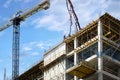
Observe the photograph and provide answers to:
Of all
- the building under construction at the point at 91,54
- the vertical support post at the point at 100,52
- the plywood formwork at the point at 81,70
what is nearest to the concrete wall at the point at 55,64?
the building under construction at the point at 91,54

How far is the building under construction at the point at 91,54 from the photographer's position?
101 m

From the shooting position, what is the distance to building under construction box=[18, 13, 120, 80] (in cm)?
10069

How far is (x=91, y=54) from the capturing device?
10406 centimetres

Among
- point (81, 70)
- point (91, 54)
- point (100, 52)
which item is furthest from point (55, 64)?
point (100, 52)

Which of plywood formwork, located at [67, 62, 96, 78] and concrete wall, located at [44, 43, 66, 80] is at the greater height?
concrete wall, located at [44, 43, 66, 80]

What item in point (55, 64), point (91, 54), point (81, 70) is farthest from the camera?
point (55, 64)

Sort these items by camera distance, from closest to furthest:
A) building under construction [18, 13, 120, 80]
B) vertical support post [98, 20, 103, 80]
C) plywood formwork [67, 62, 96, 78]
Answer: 1. plywood formwork [67, 62, 96, 78]
2. vertical support post [98, 20, 103, 80]
3. building under construction [18, 13, 120, 80]

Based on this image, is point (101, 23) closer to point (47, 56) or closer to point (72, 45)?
point (72, 45)

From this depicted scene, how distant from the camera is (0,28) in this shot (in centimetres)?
16588

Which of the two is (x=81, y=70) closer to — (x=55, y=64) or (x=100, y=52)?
(x=100, y=52)

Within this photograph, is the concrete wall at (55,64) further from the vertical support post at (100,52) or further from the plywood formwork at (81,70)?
the vertical support post at (100,52)

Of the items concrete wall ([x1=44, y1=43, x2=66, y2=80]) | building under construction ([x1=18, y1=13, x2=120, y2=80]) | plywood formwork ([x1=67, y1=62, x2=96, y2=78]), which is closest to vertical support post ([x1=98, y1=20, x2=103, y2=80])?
building under construction ([x1=18, y1=13, x2=120, y2=80])

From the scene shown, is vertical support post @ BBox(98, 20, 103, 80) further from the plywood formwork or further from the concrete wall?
the concrete wall

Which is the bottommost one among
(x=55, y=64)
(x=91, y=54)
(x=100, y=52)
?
A: (x=100, y=52)
